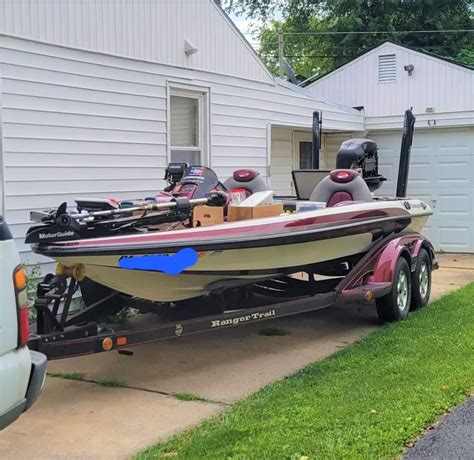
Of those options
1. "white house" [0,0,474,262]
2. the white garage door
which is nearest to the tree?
the white garage door

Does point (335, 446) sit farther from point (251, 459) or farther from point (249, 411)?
point (249, 411)

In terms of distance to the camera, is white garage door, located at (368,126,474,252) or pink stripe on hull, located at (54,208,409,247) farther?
white garage door, located at (368,126,474,252)

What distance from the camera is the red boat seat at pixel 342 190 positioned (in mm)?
7926

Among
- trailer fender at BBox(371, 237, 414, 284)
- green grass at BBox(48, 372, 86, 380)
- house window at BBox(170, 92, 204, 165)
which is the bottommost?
green grass at BBox(48, 372, 86, 380)

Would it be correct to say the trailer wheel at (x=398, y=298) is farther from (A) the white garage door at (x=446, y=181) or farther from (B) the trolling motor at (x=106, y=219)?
(A) the white garage door at (x=446, y=181)

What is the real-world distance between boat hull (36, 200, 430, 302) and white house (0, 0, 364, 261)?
2.13 m

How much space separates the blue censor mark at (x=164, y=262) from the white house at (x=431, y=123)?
9.92 m

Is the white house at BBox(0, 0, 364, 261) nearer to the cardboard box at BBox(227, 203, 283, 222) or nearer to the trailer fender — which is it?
the cardboard box at BBox(227, 203, 283, 222)

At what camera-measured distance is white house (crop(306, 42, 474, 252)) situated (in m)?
14.1

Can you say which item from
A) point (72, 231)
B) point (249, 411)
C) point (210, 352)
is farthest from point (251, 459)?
point (210, 352)

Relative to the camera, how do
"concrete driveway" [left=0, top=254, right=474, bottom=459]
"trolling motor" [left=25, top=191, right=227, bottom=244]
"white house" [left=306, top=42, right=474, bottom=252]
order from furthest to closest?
"white house" [left=306, top=42, right=474, bottom=252] → "trolling motor" [left=25, top=191, right=227, bottom=244] → "concrete driveway" [left=0, top=254, right=474, bottom=459]

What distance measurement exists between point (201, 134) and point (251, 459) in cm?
657

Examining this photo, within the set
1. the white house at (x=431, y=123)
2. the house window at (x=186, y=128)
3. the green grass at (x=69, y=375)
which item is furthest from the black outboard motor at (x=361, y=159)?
the white house at (x=431, y=123)

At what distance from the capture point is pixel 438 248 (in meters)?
14.6
